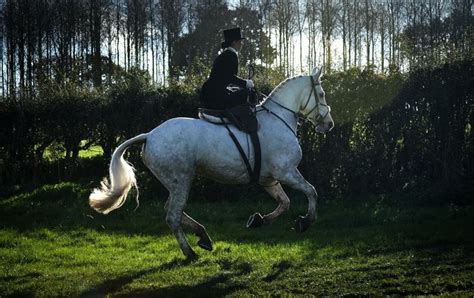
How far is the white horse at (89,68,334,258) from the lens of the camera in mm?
8617

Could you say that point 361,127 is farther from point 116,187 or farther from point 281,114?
point 116,187

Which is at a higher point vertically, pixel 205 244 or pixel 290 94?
pixel 290 94

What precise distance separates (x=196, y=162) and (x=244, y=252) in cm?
164

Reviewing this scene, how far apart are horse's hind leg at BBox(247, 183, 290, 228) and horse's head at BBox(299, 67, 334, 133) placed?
1.20 m

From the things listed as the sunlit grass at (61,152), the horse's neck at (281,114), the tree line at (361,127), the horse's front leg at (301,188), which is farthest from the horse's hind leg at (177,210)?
the sunlit grass at (61,152)

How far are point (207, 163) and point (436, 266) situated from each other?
3490 millimetres

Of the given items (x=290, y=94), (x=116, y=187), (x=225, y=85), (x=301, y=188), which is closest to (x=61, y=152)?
(x=116, y=187)

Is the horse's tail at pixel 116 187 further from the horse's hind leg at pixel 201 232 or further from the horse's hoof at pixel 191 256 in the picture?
the horse's hoof at pixel 191 256

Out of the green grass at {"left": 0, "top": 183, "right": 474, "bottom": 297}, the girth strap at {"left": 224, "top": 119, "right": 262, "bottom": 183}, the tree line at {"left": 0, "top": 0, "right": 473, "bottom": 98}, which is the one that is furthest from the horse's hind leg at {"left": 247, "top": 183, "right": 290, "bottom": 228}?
the tree line at {"left": 0, "top": 0, "right": 473, "bottom": 98}

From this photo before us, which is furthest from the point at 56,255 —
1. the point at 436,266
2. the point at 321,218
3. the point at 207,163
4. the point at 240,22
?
the point at 240,22

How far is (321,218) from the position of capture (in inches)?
473

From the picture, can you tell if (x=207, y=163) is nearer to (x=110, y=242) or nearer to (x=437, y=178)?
(x=110, y=242)

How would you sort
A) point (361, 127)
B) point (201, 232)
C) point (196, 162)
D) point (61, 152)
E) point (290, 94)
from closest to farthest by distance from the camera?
point (196, 162)
point (201, 232)
point (290, 94)
point (361, 127)
point (61, 152)

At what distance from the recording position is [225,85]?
9016mm
